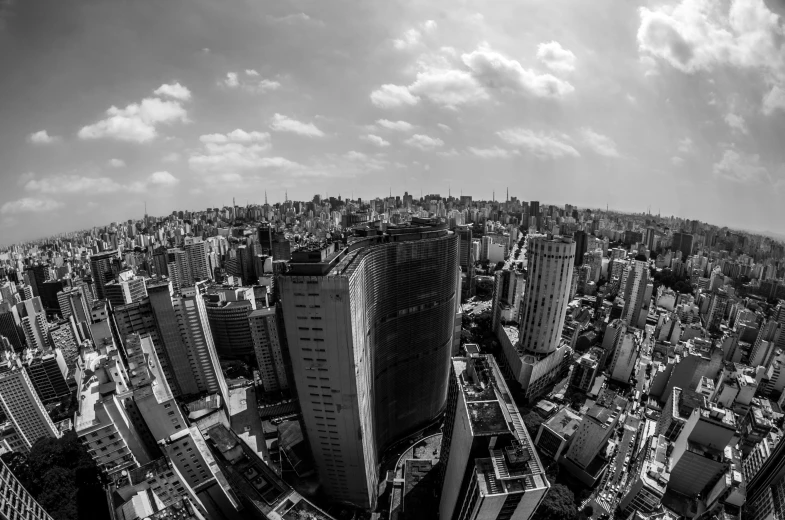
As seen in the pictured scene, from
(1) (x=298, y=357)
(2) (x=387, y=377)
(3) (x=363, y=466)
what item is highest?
(1) (x=298, y=357)

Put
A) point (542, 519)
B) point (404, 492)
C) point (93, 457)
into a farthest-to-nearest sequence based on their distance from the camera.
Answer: point (404, 492)
point (542, 519)
point (93, 457)

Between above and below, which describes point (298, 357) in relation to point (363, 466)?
above

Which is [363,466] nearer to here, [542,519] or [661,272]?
[542,519]

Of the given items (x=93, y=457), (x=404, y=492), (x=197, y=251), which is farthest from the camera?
(x=197, y=251)

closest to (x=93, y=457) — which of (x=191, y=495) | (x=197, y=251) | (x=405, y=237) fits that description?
(x=191, y=495)

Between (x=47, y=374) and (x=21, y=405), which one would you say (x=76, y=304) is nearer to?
(x=47, y=374)

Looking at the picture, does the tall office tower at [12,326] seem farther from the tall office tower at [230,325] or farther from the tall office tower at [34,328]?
the tall office tower at [230,325]

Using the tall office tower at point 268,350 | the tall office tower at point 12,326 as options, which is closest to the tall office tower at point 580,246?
the tall office tower at point 268,350

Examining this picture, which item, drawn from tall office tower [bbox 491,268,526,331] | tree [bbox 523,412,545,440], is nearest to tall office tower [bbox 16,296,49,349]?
tree [bbox 523,412,545,440]
